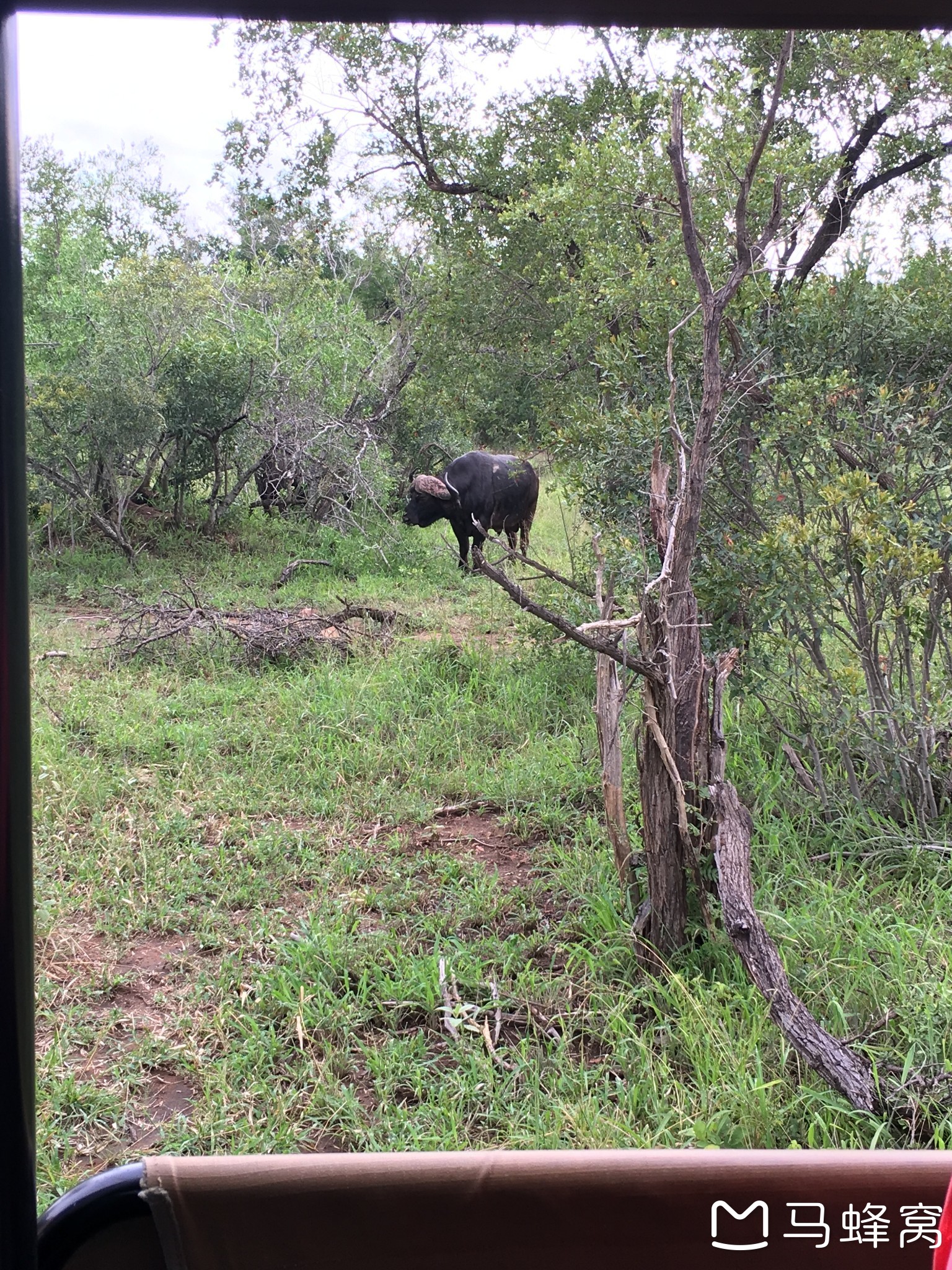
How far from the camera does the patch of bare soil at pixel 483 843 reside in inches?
135

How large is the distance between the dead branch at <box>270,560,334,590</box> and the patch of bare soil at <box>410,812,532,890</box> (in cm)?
382

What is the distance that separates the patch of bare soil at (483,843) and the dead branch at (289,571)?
3823mm

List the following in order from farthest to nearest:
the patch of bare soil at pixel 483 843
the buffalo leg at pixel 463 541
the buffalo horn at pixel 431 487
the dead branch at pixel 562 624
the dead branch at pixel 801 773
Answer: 1. the buffalo horn at pixel 431 487
2. the buffalo leg at pixel 463 541
3. the dead branch at pixel 801 773
4. the patch of bare soil at pixel 483 843
5. the dead branch at pixel 562 624

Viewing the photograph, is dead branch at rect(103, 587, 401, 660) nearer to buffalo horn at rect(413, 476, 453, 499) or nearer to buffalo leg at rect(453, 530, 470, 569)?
buffalo leg at rect(453, 530, 470, 569)

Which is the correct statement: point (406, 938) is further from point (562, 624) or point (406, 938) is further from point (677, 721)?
point (562, 624)

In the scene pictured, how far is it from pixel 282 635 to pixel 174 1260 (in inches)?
186

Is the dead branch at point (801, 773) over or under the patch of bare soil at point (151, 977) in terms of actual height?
over

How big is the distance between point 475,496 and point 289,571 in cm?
224

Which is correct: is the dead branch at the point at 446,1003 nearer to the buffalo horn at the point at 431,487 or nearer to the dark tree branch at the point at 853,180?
the dark tree branch at the point at 853,180

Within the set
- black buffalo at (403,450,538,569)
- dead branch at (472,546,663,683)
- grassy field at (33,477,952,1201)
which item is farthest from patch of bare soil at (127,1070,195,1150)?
black buffalo at (403,450,538,569)

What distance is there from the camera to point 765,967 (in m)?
2.16

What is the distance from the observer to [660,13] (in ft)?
2.27

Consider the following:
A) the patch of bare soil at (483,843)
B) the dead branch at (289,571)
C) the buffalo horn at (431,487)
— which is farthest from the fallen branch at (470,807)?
the buffalo horn at (431,487)

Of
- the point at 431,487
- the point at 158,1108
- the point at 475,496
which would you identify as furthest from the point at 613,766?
the point at 475,496
